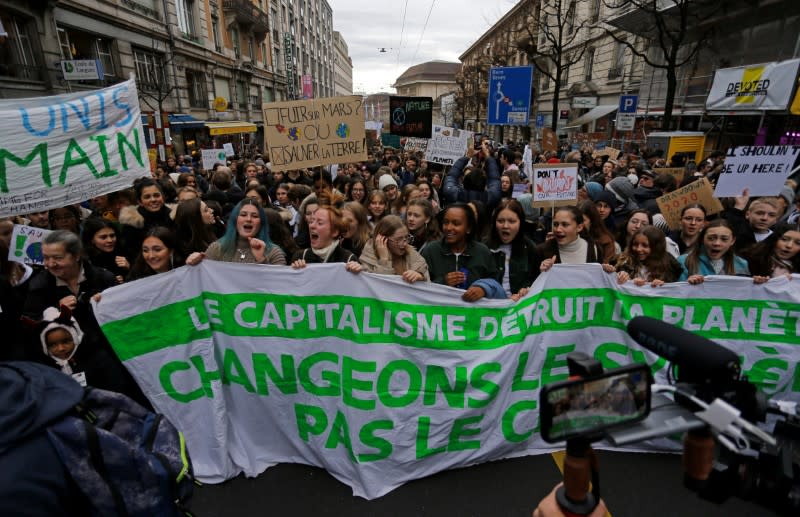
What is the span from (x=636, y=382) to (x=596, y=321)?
2.01 metres

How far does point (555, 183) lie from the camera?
4.71 meters

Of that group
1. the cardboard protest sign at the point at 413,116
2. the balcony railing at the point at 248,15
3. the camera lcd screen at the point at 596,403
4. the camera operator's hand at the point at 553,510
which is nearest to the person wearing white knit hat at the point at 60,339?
the camera operator's hand at the point at 553,510

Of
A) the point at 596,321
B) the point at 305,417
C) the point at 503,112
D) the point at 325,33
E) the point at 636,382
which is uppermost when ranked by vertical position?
the point at 325,33

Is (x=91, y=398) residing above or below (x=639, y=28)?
below

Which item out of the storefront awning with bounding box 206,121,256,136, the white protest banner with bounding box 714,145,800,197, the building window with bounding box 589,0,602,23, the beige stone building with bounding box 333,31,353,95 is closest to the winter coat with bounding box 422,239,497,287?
the white protest banner with bounding box 714,145,800,197

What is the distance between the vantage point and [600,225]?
13.2ft

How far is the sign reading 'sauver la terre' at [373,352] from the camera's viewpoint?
9.02 feet

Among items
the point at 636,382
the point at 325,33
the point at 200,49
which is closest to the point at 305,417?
the point at 636,382

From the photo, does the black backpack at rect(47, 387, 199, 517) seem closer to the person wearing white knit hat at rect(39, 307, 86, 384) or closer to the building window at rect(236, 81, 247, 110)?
the person wearing white knit hat at rect(39, 307, 86, 384)

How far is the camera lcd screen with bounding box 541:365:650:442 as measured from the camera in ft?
3.36

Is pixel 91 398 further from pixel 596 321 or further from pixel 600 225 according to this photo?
pixel 600 225

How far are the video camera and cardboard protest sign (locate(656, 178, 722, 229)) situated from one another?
4.03 meters

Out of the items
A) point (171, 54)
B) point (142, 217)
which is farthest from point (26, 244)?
point (171, 54)

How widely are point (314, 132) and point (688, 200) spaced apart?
4.16 m
